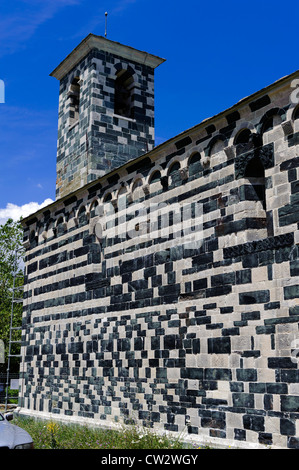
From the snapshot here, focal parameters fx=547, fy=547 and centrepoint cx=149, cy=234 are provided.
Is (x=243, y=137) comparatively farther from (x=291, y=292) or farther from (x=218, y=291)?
(x=291, y=292)

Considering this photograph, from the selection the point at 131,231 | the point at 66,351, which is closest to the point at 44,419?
the point at 66,351

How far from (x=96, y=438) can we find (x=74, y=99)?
1172cm

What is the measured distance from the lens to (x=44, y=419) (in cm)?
1462

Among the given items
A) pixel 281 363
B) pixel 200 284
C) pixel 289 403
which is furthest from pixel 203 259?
pixel 289 403

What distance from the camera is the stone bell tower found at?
16906mm

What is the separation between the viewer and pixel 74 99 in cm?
1855

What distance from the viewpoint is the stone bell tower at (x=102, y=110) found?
16.9 meters

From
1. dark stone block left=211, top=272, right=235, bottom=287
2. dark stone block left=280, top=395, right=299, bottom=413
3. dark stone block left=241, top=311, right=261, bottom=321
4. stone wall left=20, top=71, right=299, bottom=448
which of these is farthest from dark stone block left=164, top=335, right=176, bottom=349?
dark stone block left=280, top=395, right=299, bottom=413

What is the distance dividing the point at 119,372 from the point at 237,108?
20.2 feet

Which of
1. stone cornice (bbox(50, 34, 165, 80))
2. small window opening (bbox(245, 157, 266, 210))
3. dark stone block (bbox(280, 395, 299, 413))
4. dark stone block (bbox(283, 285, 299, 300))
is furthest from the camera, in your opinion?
stone cornice (bbox(50, 34, 165, 80))

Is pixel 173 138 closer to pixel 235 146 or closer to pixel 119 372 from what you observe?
pixel 235 146

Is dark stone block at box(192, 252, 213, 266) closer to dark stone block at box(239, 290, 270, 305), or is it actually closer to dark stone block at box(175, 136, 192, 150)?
dark stone block at box(239, 290, 270, 305)

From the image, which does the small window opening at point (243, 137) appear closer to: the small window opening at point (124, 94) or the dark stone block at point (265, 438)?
the dark stone block at point (265, 438)

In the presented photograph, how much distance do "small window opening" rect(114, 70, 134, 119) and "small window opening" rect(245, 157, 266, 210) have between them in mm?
8825
